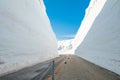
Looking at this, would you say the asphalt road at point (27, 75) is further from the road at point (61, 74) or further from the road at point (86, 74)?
the road at point (86, 74)

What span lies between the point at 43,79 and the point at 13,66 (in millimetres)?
2069

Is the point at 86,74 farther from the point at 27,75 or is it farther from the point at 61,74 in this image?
the point at 27,75

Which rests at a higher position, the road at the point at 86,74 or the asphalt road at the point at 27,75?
the asphalt road at the point at 27,75

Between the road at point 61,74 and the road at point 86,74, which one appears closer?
the road at point 61,74

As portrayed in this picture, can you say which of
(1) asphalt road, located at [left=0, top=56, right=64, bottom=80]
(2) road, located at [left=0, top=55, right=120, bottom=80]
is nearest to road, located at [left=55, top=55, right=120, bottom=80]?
(2) road, located at [left=0, top=55, right=120, bottom=80]

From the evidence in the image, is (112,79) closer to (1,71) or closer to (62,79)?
(62,79)

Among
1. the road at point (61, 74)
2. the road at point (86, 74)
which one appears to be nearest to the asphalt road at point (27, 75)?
the road at point (61, 74)

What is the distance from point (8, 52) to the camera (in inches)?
262

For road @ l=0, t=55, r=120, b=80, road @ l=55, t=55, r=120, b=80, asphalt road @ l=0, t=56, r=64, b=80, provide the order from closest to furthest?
asphalt road @ l=0, t=56, r=64, b=80 < road @ l=0, t=55, r=120, b=80 < road @ l=55, t=55, r=120, b=80

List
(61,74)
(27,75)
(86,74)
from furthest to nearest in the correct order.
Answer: (61,74) → (86,74) → (27,75)

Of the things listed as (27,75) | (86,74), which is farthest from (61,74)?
(27,75)

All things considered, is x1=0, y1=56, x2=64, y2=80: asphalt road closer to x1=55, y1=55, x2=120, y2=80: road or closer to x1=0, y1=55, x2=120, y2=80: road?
x1=0, y1=55, x2=120, y2=80: road

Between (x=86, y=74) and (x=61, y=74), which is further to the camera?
(x=61, y=74)

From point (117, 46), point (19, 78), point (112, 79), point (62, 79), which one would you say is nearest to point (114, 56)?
point (117, 46)
